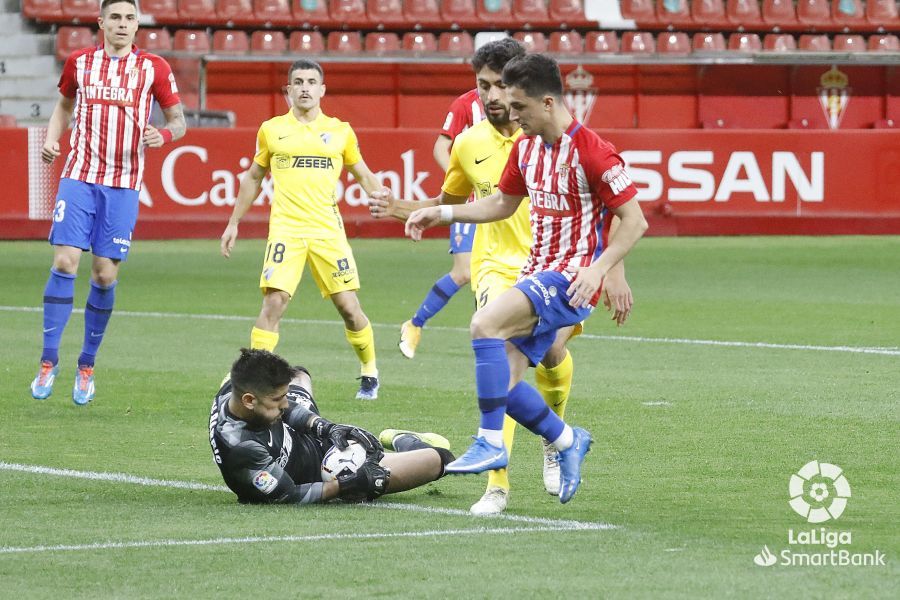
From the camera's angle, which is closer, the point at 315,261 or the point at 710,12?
the point at 315,261

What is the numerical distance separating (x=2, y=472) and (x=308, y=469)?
61.7 inches

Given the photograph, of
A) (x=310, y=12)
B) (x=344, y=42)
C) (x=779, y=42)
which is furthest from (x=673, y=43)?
(x=310, y=12)

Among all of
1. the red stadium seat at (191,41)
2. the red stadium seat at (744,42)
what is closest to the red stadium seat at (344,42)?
the red stadium seat at (191,41)

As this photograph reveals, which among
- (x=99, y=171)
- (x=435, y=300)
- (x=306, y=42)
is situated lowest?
(x=435, y=300)

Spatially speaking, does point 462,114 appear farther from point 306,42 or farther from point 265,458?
point 306,42

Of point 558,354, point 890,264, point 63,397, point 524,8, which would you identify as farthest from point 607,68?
point 558,354

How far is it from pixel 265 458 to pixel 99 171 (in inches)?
151

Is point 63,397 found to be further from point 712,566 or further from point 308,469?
point 712,566

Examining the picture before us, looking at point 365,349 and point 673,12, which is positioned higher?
point 673,12

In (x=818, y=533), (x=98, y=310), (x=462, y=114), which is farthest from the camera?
(x=462, y=114)

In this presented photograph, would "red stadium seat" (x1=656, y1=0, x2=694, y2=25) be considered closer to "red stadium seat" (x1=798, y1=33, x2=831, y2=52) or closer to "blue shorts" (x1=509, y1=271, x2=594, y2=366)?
"red stadium seat" (x1=798, y1=33, x2=831, y2=52)

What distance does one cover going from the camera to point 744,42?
29.1m

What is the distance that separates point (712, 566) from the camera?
5363mm

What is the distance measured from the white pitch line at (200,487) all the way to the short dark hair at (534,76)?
5.29ft
